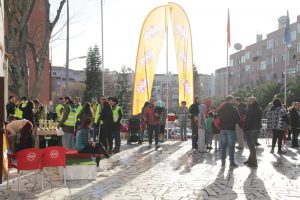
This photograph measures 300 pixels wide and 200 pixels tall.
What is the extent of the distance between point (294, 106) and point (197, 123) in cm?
486

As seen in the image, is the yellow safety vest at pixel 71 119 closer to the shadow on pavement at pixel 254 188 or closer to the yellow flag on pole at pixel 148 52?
the shadow on pavement at pixel 254 188

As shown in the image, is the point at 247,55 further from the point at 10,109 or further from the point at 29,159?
the point at 29,159

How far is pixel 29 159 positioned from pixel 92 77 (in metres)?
74.4

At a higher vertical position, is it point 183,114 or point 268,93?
point 268,93

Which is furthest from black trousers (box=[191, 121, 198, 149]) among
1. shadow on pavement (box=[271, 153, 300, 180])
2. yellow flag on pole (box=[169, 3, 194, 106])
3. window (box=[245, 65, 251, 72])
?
window (box=[245, 65, 251, 72])

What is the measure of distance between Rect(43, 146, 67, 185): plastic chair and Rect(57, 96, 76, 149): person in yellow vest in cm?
495

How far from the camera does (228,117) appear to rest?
12.9 metres

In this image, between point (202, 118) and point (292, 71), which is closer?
point (202, 118)

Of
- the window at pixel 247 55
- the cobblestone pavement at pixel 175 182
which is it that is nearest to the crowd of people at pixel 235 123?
the cobblestone pavement at pixel 175 182

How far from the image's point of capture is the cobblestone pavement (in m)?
8.79

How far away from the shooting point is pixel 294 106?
19406 mm

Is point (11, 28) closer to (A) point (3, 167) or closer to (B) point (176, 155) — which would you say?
(B) point (176, 155)

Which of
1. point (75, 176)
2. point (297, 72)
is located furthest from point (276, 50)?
point (75, 176)

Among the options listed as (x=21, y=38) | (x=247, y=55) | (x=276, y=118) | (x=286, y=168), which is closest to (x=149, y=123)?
(x=276, y=118)
